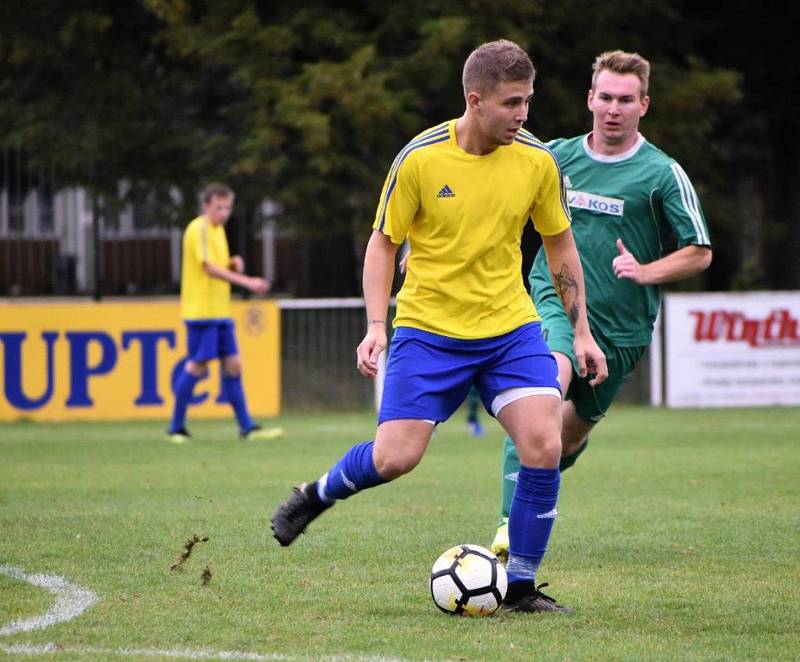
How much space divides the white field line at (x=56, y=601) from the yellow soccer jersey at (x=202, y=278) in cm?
715

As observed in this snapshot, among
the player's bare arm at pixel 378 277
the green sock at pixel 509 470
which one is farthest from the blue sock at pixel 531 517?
the green sock at pixel 509 470

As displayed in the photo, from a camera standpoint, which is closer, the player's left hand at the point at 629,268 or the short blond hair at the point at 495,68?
the short blond hair at the point at 495,68

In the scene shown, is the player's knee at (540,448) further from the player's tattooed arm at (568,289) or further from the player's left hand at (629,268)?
the player's left hand at (629,268)

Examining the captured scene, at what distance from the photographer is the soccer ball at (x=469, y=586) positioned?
5559mm

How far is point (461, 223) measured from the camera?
566 cm

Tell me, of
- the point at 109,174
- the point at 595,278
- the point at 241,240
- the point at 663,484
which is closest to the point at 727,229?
the point at 241,240

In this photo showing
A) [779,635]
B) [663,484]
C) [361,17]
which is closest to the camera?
[779,635]

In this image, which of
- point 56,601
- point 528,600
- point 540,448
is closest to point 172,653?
point 56,601

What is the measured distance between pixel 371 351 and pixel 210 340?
814 cm

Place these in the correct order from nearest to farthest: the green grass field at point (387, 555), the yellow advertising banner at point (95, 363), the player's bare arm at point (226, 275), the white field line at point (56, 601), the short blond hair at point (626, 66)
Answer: the green grass field at point (387, 555)
the white field line at point (56, 601)
the short blond hair at point (626, 66)
the player's bare arm at point (226, 275)
the yellow advertising banner at point (95, 363)

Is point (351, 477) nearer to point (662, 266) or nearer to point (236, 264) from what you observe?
point (662, 266)

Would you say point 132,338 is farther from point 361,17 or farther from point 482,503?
point 482,503

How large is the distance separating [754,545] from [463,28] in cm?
1423

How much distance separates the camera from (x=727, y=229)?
24406 mm
